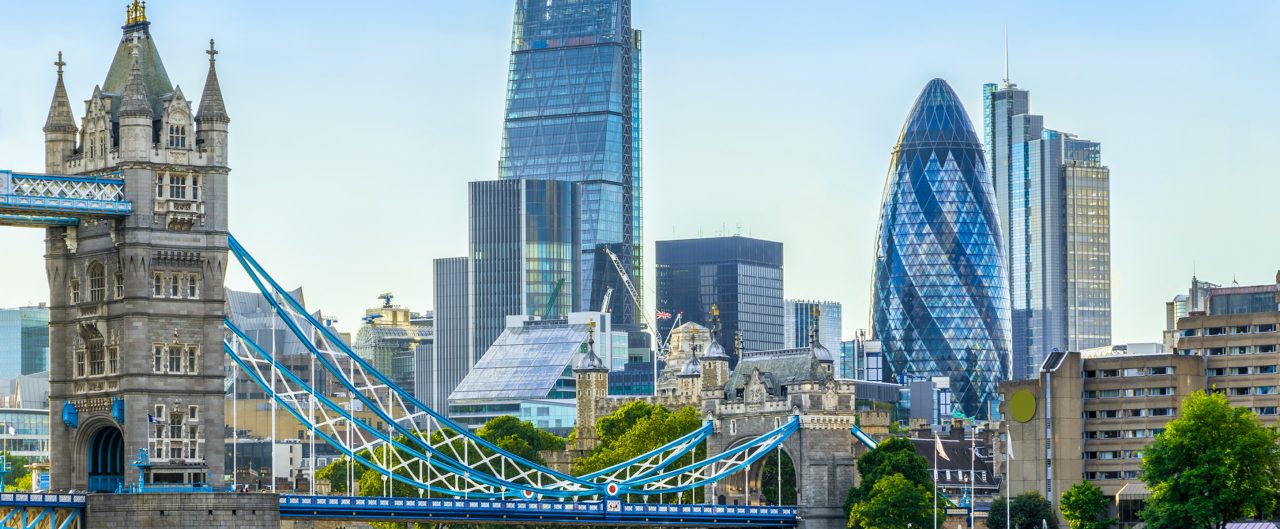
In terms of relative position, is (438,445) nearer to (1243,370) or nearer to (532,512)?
(532,512)

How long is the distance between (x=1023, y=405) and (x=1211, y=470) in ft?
109

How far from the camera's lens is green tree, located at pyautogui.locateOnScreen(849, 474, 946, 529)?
172m

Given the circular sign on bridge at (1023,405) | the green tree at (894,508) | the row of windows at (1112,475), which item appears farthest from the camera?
the circular sign on bridge at (1023,405)

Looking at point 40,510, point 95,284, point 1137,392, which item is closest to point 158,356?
point 95,284

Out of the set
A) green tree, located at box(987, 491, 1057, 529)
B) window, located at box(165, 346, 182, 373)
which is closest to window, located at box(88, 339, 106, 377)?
window, located at box(165, 346, 182, 373)

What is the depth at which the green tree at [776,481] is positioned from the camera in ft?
622

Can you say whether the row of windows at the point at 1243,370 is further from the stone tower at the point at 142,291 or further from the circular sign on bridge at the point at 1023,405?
the stone tower at the point at 142,291

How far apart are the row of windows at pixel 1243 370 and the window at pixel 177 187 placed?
84905 mm

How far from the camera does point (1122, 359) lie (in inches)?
7530

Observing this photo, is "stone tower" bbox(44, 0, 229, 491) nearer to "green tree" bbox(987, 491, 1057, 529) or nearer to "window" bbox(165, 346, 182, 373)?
"window" bbox(165, 346, 182, 373)

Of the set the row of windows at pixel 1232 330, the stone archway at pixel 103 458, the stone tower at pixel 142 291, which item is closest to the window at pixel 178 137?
the stone tower at pixel 142 291

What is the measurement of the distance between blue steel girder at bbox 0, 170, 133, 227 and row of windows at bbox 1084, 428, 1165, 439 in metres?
83.1

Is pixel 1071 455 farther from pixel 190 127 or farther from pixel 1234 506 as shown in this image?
pixel 190 127

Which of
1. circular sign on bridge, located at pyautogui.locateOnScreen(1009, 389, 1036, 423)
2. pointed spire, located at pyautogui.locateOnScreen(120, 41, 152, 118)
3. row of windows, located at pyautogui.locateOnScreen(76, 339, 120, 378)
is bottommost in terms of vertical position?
circular sign on bridge, located at pyautogui.locateOnScreen(1009, 389, 1036, 423)
